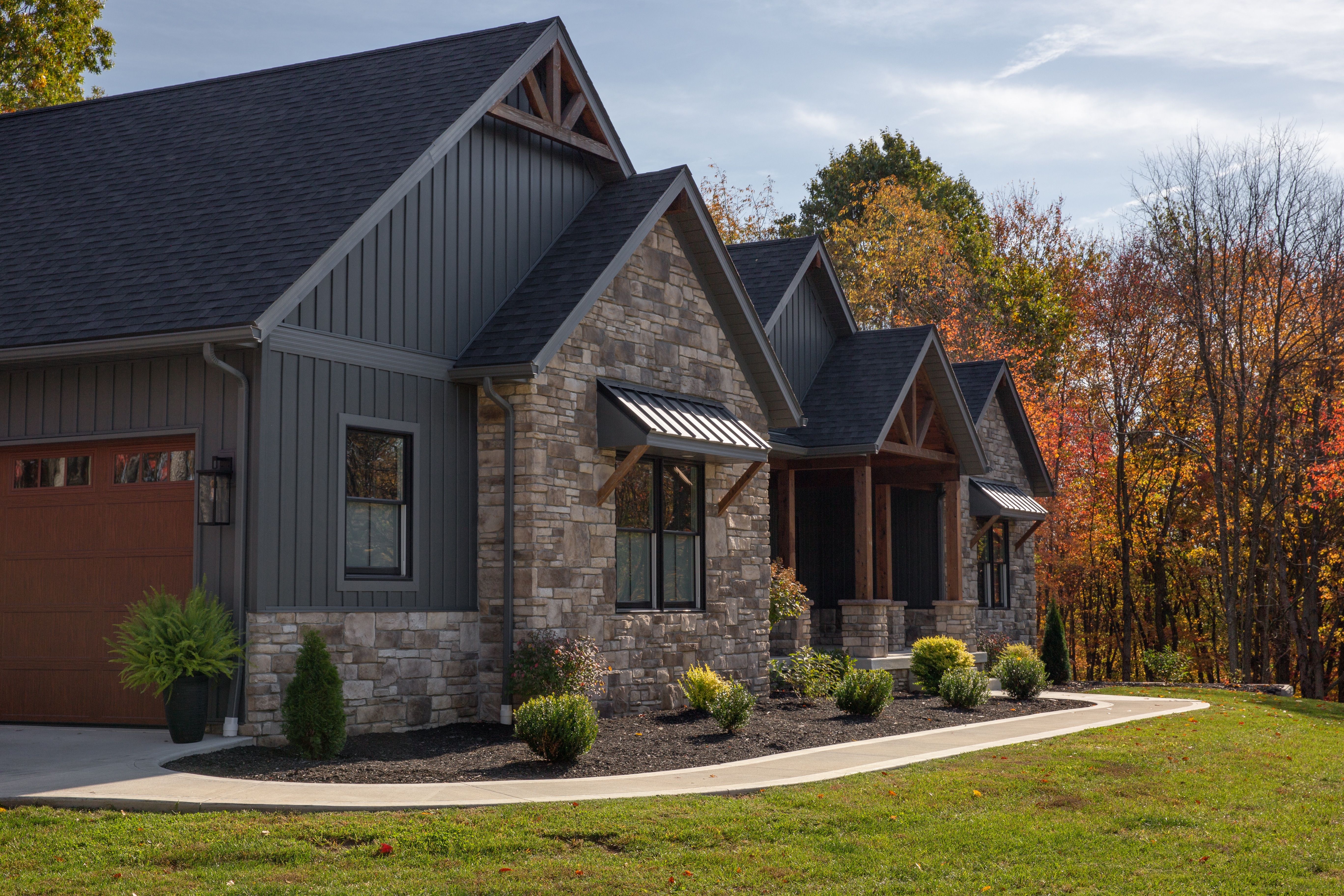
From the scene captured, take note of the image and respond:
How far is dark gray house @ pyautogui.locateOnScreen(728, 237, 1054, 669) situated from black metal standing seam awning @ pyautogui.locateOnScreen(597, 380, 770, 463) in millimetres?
4132

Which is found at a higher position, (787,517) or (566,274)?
(566,274)

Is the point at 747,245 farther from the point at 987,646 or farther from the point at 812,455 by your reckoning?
the point at 987,646

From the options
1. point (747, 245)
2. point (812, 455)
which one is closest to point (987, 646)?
point (812, 455)

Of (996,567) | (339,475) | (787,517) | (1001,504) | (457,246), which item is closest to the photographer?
(339,475)

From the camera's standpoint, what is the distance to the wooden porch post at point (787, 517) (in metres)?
21.6

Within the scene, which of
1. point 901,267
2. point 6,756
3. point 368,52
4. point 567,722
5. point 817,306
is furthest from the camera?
point 901,267

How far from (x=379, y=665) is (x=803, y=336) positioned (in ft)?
41.9

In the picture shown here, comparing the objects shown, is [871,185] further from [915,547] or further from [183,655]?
[183,655]

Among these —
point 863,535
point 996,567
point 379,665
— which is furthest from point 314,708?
point 996,567

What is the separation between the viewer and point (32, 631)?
41.9ft

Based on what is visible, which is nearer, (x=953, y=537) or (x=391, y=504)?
(x=391, y=504)

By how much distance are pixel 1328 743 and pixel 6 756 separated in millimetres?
13481

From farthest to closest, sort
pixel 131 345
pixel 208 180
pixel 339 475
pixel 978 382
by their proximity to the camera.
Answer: pixel 978 382
pixel 208 180
pixel 339 475
pixel 131 345

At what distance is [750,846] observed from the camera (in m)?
8.14
